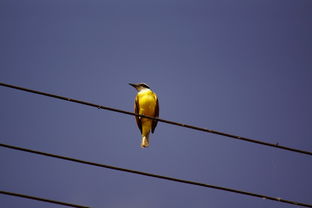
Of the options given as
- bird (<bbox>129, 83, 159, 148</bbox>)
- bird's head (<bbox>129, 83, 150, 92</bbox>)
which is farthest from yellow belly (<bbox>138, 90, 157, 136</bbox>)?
bird's head (<bbox>129, 83, 150, 92</bbox>)

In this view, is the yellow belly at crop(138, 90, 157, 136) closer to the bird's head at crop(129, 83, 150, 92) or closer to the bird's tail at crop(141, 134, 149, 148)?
the bird's tail at crop(141, 134, 149, 148)

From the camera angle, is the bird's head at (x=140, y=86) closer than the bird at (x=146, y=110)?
No

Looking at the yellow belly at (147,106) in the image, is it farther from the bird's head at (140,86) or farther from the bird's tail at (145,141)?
the bird's head at (140,86)

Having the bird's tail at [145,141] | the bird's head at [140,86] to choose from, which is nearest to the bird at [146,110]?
the bird's tail at [145,141]

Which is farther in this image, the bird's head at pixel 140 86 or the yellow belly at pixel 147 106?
the bird's head at pixel 140 86

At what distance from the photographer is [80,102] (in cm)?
370

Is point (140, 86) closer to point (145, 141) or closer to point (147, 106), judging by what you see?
point (147, 106)

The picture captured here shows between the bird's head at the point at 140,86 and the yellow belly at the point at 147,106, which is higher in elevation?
the bird's head at the point at 140,86

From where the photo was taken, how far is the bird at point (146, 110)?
8.15 m

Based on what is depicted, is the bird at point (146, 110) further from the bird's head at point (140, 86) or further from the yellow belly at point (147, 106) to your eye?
the bird's head at point (140, 86)

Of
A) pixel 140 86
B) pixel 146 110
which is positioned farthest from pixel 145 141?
pixel 140 86

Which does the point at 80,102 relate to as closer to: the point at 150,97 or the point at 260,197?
the point at 260,197

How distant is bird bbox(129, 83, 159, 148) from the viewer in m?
8.15

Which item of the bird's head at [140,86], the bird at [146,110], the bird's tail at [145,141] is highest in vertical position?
the bird's head at [140,86]
